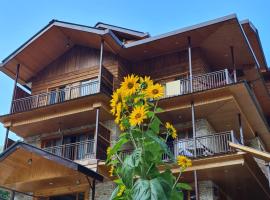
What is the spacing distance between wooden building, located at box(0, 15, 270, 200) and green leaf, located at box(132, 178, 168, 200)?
1071 centimetres

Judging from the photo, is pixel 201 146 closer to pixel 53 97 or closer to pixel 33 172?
pixel 33 172

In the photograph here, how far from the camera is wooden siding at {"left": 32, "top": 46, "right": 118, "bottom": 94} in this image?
20438 mm

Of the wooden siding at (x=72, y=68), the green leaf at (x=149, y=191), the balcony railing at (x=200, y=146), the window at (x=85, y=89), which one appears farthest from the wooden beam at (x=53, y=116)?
the green leaf at (x=149, y=191)

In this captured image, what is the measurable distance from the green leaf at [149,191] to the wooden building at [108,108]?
10.7 metres

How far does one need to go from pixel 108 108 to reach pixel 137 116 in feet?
45.4

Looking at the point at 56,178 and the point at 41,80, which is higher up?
the point at 41,80

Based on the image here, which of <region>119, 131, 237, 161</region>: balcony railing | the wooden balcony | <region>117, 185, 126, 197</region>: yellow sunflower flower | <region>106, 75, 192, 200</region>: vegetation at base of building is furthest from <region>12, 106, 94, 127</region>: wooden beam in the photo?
<region>117, 185, 126, 197</region>: yellow sunflower flower

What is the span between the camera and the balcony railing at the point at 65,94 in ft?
62.7

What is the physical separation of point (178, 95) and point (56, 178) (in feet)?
19.4

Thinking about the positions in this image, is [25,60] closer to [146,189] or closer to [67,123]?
[67,123]

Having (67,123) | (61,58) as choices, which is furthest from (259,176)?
(61,58)

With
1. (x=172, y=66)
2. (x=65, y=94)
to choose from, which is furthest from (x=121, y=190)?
(x=65, y=94)

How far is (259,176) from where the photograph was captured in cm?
1658

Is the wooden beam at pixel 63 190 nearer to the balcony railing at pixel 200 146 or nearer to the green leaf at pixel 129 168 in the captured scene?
the balcony railing at pixel 200 146
